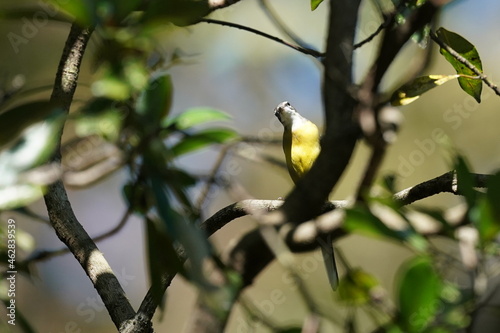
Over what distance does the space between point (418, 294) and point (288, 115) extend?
1.71 m

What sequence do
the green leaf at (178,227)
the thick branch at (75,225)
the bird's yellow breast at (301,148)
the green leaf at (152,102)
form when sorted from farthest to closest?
the bird's yellow breast at (301,148), the thick branch at (75,225), the green leaf at (152,102), the green leaf at (178,227)

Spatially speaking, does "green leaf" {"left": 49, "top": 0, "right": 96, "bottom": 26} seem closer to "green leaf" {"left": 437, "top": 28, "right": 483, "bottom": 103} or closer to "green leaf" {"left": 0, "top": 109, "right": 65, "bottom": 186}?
"green leaf" {"left": 0, "top": 109, "right": 65, "bottom": 186}

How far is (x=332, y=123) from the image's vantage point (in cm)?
70

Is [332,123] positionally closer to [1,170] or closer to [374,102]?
[374,102]

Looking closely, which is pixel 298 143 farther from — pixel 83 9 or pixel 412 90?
pixel 83 9

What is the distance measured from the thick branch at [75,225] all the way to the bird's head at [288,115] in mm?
1107

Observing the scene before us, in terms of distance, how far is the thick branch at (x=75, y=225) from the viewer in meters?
1.20

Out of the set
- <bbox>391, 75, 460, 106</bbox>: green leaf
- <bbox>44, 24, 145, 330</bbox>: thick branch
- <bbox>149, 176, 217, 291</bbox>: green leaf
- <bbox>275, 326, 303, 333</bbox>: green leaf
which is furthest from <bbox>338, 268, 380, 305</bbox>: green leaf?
<bbox>44, 24, 145, 330</bbox>: thick branch

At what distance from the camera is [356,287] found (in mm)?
738

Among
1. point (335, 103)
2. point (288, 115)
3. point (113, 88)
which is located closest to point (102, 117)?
point (113, 88)

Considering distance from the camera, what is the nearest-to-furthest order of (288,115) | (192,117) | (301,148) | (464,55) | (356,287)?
(356,287) < (192,117) < (464,55) < (301,148) < (288,115)

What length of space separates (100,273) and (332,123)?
2.29 ft

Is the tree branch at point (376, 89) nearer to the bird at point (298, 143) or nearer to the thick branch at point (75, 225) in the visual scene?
the thick branch at point (75, 225)

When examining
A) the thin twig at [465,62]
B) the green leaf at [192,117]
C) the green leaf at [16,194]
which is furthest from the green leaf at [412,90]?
the green leaf at [16,194]
